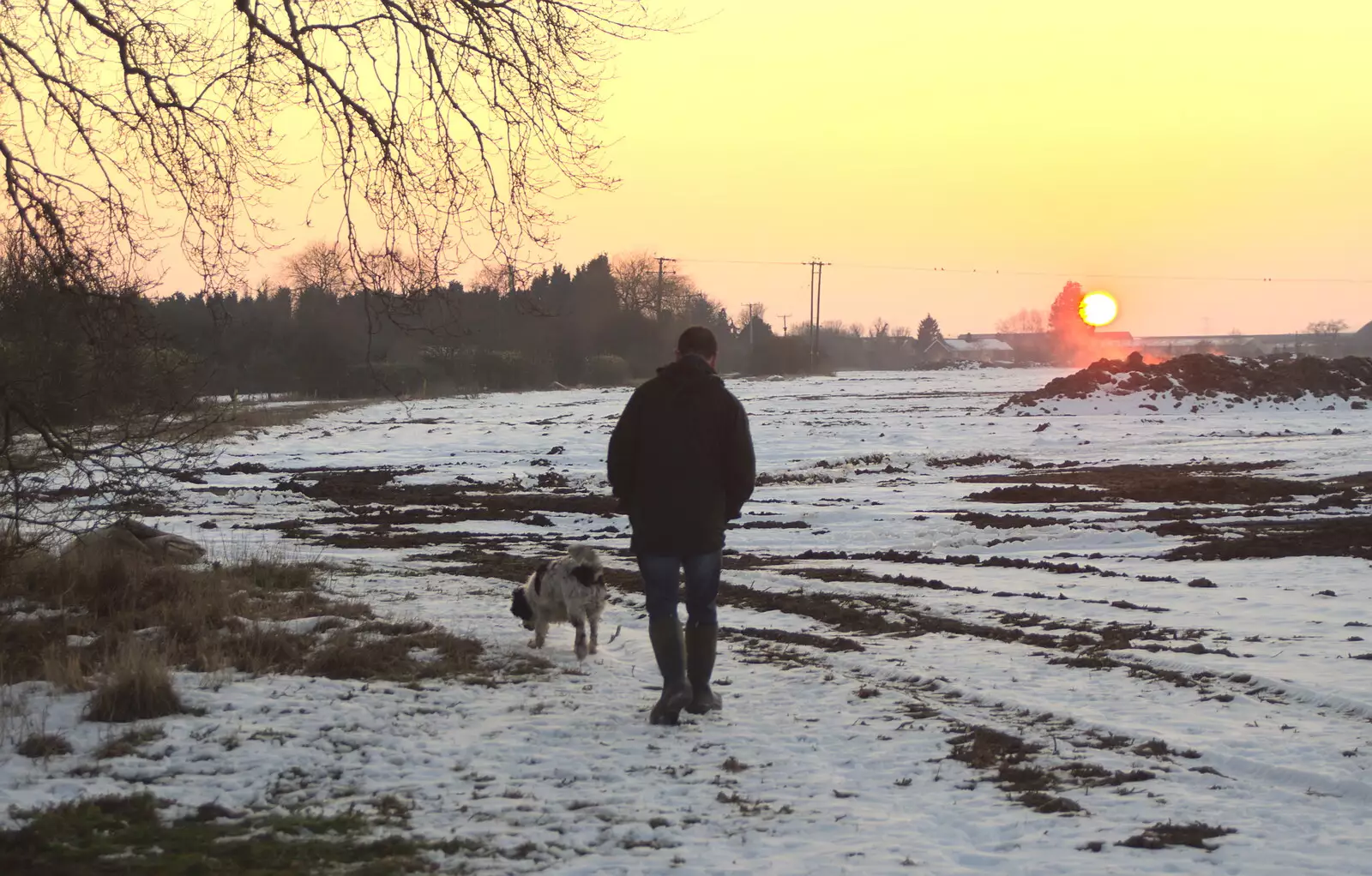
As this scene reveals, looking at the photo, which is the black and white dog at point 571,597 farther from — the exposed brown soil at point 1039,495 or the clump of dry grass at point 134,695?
the exposed brown soil at point 1039,495

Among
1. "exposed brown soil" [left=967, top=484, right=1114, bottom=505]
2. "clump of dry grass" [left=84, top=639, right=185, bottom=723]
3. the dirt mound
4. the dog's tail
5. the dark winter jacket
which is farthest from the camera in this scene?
the dirt mound

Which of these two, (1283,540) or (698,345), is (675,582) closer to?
(698,345)

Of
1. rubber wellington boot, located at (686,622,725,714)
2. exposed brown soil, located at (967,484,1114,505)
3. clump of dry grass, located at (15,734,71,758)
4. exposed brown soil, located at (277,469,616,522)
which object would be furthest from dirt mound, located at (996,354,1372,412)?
clump of dry grass, located at (15,734,71,758)

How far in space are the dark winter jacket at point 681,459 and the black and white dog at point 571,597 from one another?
7.45 ft

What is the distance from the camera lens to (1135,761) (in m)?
6.33

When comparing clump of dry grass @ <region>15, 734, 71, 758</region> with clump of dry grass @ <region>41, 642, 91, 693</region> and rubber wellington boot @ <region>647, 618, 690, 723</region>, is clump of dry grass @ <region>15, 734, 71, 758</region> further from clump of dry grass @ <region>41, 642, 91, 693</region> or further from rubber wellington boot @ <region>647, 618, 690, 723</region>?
rubber wellington boot @ <region>647, 618, 690, 723</region>

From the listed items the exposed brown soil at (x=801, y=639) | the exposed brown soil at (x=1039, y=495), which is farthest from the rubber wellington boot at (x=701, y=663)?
the exposed brown soil at (x=1039, y=495)

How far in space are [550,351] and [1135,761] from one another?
265 feet

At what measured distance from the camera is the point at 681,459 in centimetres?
712

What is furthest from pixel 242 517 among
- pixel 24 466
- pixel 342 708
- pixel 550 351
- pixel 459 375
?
pixel 550 351

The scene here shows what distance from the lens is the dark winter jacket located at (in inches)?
280

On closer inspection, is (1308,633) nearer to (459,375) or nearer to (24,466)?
(24,466)

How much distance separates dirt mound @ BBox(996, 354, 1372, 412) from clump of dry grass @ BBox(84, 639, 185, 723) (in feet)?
132

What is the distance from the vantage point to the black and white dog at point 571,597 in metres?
9.38
